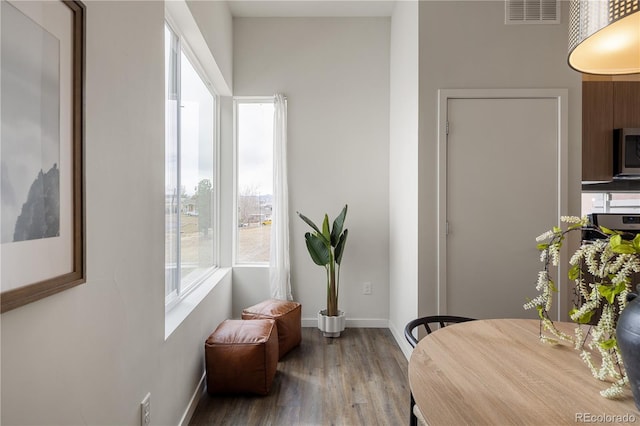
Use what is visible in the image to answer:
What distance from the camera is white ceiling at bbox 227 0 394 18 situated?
3250mm

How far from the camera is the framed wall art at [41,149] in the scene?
0.71 m

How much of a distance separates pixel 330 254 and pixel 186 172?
144 cm

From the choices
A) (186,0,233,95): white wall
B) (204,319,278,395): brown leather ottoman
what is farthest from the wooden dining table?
(186,0,233,95): white wall

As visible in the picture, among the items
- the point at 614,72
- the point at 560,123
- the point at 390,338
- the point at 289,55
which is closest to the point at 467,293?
the point at 390,338

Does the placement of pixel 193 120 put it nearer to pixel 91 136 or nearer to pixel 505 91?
pixel 91 136

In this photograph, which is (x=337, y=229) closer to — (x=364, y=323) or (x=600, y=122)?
(x=364, y=323)

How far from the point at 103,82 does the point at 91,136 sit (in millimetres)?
204

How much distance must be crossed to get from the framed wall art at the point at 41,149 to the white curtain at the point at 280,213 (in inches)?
97.0

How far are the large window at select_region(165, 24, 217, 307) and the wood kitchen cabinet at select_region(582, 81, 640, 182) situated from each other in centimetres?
308

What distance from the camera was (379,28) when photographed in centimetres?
350

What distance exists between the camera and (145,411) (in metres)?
1.41

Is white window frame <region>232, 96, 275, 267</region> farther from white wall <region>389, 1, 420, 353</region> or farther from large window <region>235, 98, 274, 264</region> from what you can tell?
white wall <region>389, 1, 420, 353</region>

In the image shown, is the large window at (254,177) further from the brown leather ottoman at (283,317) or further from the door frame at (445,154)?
the door frame at (445,154)

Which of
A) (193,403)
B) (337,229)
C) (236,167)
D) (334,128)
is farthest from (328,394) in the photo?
(334,128)
